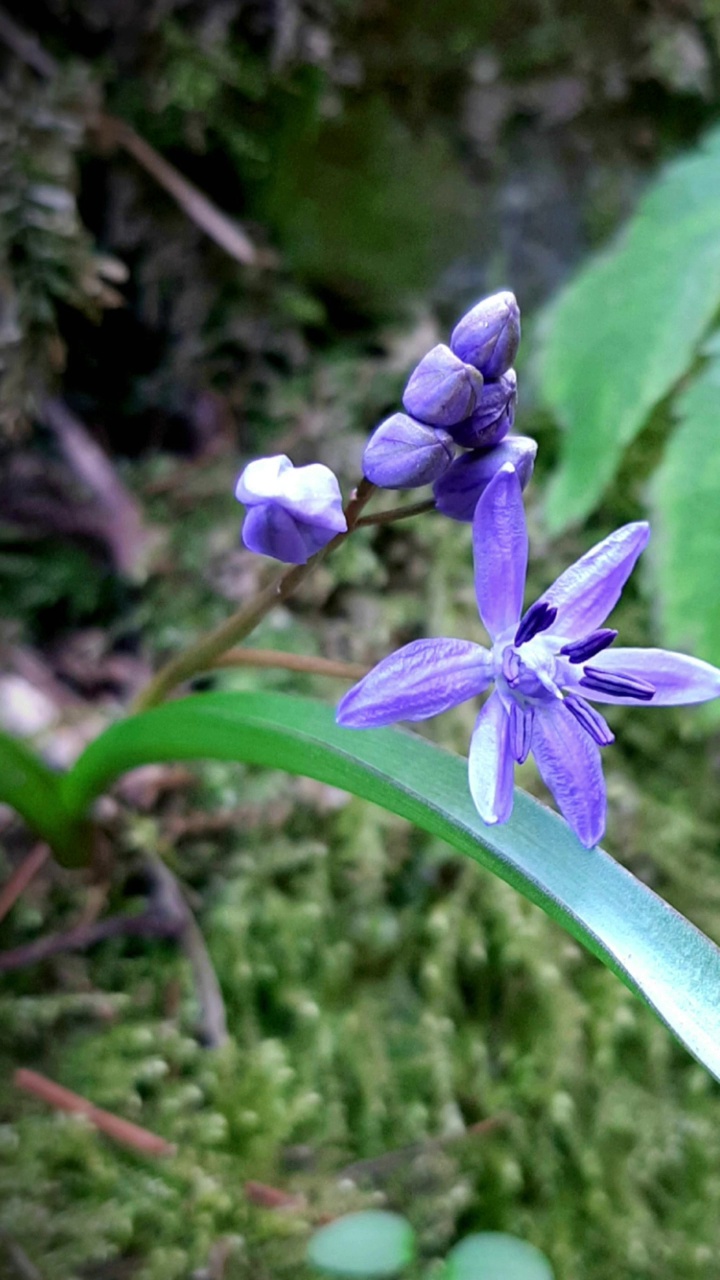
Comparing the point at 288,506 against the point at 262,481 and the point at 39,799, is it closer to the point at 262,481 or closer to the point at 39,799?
the point at 262,481

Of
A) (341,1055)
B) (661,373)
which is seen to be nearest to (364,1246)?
(341,1055)

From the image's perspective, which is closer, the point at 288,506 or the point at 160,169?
the point at 288,506

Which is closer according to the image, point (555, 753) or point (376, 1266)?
point (555, 753)

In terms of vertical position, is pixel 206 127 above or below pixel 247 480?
above

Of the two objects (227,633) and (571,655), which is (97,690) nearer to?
(227,633)

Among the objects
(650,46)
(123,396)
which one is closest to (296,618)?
(123,396)

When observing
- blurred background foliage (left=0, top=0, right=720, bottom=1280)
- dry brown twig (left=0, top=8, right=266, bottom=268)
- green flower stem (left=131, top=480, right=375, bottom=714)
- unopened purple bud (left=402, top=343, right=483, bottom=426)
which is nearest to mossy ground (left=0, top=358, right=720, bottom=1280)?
blurred background foliage (left=0, top=0, right=720, bottom=1280)

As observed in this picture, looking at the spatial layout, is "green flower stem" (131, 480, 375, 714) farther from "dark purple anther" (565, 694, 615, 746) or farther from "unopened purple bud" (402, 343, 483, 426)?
"dark purple anther" (565, 694, 615, 746)
